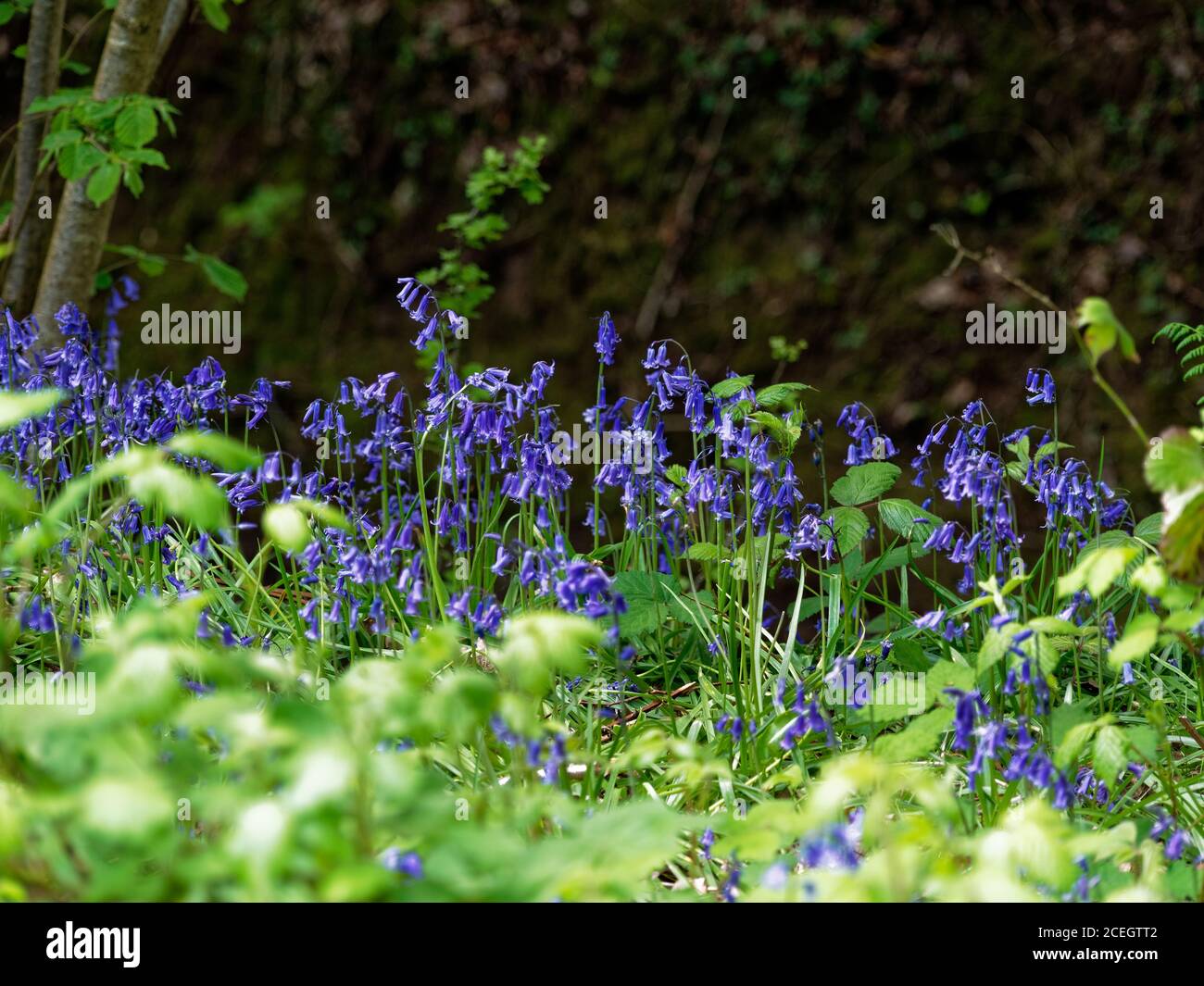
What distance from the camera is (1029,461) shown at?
10.1ft

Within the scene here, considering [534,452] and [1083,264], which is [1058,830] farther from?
[1083,264]

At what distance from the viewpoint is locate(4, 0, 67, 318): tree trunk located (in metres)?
4.12

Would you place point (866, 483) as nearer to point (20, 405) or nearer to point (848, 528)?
point (848, 528)

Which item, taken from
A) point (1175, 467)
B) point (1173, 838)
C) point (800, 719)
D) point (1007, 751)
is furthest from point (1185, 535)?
point (800, 719)

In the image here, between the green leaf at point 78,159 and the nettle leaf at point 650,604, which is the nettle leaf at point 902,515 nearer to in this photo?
→ the nettle leaf at point 650,604

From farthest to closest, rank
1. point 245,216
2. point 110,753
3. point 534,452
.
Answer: point 245,216
point 534,452
point 110,753

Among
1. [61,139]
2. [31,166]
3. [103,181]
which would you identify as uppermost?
[31,166]

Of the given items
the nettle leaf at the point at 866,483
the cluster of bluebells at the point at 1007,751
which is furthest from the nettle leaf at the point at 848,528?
the cluster of bluebells at the point at 1007,751

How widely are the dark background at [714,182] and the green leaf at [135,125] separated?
3.51 meters

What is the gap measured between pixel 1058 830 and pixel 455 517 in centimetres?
165

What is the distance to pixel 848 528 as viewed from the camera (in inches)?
117

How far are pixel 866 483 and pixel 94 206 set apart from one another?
2575 millimetres

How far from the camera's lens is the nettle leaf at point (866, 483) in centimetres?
304
